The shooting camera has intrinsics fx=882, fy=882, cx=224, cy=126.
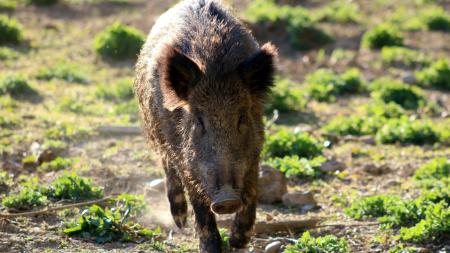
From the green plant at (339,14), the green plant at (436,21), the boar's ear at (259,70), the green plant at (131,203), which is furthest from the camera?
the green plant at (339,14)

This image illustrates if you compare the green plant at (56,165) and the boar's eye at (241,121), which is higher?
the boar's eye at (241,121)

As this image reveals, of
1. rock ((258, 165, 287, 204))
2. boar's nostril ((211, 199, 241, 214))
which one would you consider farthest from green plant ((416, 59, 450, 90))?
boar's nostril ((211, 199, 241, 214))

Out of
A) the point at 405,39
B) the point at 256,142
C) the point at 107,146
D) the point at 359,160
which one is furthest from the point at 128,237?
the point at 405,39

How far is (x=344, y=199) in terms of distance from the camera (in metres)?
8.24

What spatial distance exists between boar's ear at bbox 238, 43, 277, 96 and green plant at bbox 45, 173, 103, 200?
6.76 feet

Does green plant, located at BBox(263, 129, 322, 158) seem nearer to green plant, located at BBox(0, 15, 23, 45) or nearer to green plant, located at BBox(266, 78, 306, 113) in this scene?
green plant, located at BBox(266, 78, 306, 113)

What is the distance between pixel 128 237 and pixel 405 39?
10688 millimetres

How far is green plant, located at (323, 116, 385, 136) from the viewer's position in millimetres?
10789

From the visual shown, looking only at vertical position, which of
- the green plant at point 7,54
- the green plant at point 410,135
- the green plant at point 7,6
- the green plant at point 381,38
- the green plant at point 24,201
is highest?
the green plant at point 7,6

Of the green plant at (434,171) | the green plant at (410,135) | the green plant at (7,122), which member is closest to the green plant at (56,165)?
the green plant at (7,122)

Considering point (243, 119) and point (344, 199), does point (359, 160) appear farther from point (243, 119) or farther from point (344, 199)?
point (243, 119)

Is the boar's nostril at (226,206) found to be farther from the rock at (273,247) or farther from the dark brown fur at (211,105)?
the rock at (273,247)

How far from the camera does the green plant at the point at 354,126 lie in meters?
10.8

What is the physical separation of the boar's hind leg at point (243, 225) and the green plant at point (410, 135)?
3.93 m
